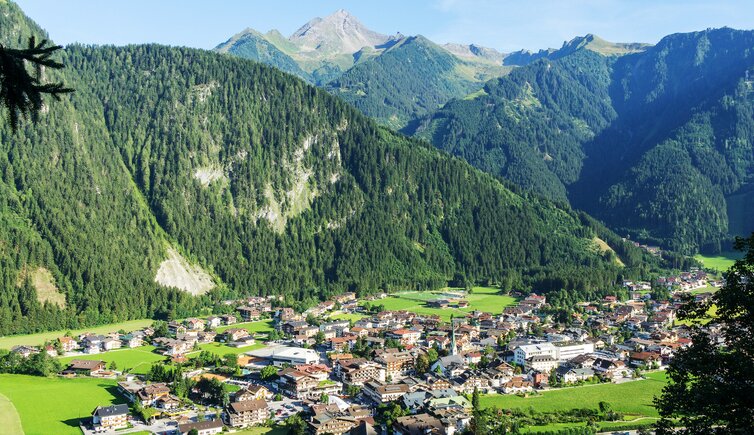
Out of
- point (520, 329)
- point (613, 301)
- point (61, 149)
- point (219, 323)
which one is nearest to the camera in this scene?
point (520, 329)

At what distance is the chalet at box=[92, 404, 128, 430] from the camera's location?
8144cm

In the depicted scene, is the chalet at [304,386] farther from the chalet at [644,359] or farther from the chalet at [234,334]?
the chalet at [644,359]

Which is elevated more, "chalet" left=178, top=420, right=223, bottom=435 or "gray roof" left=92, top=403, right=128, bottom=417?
"gray roof" left=92, top=403, right=128, bottom=417

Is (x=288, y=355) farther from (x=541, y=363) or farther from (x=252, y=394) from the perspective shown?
(x=541, y=363)

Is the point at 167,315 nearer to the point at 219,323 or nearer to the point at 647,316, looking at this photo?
the point at 219,323

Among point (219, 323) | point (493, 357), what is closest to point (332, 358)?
point (493, 357)

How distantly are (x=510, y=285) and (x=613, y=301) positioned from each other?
2960 cm

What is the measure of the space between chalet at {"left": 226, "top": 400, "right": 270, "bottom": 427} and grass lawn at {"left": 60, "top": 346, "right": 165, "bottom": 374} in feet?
99.2

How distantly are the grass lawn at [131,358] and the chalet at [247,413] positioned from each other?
30232 millimetres

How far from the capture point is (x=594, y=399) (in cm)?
9250

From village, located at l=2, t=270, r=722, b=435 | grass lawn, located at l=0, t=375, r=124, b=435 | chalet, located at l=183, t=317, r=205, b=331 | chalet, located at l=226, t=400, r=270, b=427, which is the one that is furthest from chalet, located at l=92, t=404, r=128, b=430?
chalet, located at l=183, t=317, r=205, b=331

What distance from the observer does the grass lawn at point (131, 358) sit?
369 ft

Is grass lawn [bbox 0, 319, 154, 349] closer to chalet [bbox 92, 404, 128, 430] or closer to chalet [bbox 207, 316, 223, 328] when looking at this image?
chalet [bbox 207, 316, 223, 328]

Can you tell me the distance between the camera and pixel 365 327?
475ft
